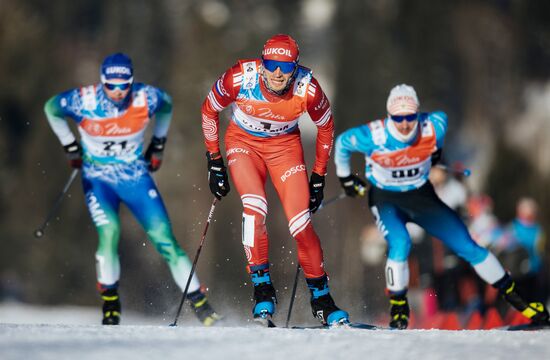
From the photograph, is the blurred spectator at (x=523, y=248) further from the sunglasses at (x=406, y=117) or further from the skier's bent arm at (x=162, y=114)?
the skier's bent arm at (x=162, y=114)

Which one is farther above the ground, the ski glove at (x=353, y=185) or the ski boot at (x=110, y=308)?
the ski glove at (x=353, y=185)

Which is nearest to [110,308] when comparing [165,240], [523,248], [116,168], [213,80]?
[165,240]

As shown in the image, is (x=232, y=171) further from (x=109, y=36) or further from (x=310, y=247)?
(x=109, y=36)

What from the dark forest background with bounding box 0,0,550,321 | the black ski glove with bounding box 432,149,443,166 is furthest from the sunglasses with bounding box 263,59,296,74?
the dark forest background with bounding box 0,0,550,321

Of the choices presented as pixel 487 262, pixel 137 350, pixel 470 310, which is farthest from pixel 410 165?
pixel 470 310

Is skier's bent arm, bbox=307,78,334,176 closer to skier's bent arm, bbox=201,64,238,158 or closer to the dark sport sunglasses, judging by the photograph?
skier's bent arm, bbox=201,64,238,158

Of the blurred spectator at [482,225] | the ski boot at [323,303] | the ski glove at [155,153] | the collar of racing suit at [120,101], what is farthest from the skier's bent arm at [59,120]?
the blurred spectator at [482,225]

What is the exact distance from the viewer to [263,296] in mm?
7402

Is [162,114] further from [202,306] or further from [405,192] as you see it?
[405,192]

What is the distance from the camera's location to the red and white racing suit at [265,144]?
7344 millimetres

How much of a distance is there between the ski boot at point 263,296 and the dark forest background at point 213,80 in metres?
14.1

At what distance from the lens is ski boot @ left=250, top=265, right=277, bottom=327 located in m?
7.33

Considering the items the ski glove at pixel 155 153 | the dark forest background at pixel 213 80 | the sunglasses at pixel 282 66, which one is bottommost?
the dark forest background at pixel 213 80

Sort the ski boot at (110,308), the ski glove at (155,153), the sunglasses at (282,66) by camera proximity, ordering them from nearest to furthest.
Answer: the sunglasses at (282,66) → the ski boot at (110,308) → the ski glove at (155,153)
